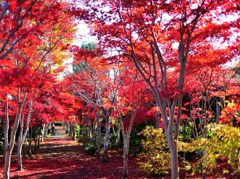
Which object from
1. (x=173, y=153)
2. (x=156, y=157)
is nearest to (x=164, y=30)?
(x=173, y=153)

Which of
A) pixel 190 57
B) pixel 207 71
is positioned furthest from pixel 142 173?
pixel 190 57

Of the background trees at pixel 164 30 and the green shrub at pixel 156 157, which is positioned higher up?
the background trees at pixel 164 30

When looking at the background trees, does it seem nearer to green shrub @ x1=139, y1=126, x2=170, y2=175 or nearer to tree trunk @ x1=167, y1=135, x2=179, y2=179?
tree trunk @ x1=167, y1=135, x2=179, y2=179

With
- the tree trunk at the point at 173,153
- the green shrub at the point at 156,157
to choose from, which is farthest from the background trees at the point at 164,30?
the green shrub at the point at 156,157

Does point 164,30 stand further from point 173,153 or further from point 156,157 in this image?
point 156,157

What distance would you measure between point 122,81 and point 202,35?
327 inches

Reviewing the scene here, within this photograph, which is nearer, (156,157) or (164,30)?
(164,30)

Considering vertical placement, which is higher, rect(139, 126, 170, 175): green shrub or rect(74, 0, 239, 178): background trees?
rect(74, 0, 239, 178): background trees

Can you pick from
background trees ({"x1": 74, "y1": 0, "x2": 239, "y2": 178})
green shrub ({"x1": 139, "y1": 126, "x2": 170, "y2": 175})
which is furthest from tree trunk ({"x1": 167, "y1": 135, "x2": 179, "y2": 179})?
green shrub ({"x1": 139, "y1": 126, "x2": 170, "y2": 175})

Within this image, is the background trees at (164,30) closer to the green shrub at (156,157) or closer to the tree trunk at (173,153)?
the tree trunk at (173,153)

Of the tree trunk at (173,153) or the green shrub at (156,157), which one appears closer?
the tree trunk at (173,153)

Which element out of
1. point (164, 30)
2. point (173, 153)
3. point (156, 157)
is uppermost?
point (164, 30)

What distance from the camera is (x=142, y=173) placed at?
13.1m

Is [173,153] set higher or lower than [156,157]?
higher
